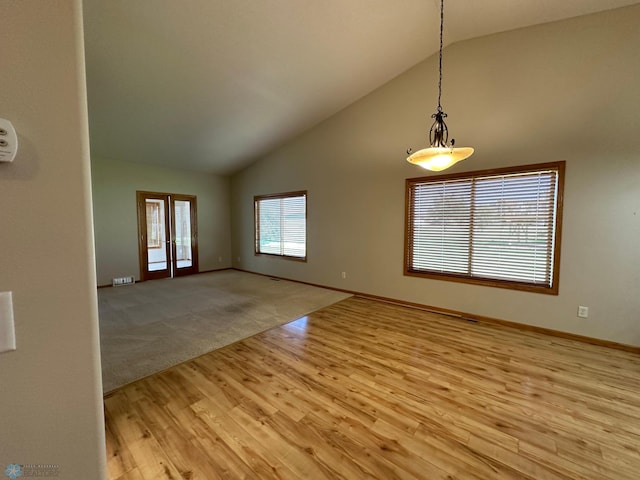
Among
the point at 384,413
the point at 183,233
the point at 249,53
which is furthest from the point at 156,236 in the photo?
the point at 384,413

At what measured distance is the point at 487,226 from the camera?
3803mm

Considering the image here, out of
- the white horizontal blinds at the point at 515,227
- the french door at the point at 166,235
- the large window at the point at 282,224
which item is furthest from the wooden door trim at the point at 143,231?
the white horizontal blinds at the point at 515,227

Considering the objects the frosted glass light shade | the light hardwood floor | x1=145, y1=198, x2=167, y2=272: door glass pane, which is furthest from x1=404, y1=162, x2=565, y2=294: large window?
x1=145, y1=198, x2=167, y2=272: door glass pane

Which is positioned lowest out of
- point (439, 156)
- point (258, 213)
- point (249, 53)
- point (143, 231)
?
point (143, 231)

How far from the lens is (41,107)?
1.91 feet

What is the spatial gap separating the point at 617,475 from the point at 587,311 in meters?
2.32

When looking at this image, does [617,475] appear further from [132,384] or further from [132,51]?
[132,51]

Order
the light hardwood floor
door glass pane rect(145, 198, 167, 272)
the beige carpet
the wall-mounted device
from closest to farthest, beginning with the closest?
the wall-mounted device < the light hardwood floor < the beige carpet < door glass pane rect(145, 198, 167, 272)

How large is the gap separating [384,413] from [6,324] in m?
2.10

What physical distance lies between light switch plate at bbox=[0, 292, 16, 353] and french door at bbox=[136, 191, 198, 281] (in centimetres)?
656

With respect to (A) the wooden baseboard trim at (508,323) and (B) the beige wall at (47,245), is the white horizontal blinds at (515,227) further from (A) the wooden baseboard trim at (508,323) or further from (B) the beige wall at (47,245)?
(B) the beige wall at (47,245)

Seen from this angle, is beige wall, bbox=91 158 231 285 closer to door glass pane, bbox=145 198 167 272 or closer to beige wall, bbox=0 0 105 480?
door glass pane, bbox=145 198 167 272

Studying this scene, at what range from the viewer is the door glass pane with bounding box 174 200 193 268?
679 cm

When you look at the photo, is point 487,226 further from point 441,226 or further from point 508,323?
point 508,323
